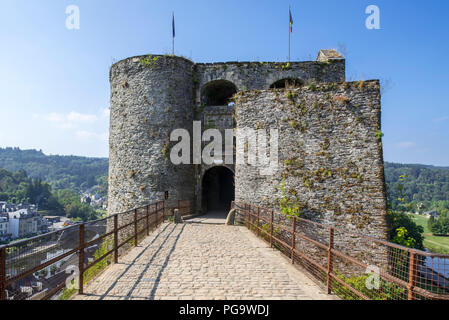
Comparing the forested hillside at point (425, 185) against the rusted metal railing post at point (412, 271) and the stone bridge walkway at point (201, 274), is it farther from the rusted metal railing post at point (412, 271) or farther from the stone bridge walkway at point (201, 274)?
the rusted metal railing post at point (412, 271)

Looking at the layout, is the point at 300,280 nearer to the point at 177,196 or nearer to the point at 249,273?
the point at 249,273

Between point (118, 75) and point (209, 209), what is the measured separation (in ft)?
33.4

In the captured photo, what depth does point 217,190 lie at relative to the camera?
19.0m

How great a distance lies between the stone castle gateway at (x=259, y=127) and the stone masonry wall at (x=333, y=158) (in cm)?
4

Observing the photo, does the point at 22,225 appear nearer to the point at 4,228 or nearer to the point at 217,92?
the point at 4,228

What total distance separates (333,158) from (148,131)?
9.43 metres

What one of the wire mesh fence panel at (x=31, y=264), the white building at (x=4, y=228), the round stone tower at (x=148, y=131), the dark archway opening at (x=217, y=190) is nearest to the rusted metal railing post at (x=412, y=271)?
the wire mesh fence panel at (x=31, y=264)

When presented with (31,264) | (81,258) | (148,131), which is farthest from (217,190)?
(31,264)

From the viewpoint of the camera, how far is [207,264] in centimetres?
600

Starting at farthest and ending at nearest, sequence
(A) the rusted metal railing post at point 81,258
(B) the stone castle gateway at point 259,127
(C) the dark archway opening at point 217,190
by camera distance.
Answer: (C) the dark archway opening at point 217,190
(B) the stone castle gateway at point 259,127
(A) the rusted metal railing post at point 81,258

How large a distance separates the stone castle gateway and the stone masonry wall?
35 mm

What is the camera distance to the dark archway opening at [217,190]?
1659 centimetres

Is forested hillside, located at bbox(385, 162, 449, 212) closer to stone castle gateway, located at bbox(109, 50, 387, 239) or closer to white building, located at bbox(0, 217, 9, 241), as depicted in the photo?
stone castle gateway, located at bbox(109, 50, 387, 239)
